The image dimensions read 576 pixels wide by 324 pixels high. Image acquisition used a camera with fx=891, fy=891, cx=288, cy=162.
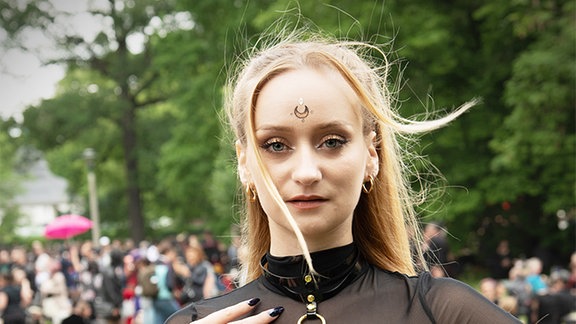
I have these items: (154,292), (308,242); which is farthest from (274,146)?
(154,292)

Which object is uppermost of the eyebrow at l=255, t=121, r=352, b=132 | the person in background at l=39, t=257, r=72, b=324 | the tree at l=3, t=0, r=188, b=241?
the tree at l=3, t=0, r=188, b=241

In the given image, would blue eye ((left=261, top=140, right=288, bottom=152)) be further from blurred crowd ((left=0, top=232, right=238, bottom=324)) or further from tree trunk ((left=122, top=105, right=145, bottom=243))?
tree trunk ((left=122, top=105, right=145, bottom=243))

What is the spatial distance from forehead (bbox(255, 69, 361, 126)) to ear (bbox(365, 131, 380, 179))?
10cm

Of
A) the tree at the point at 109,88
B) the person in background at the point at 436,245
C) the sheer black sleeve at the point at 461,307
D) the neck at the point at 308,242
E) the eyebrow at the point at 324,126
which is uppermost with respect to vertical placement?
the tree at the point at 109,88

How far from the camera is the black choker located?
75.5 inches

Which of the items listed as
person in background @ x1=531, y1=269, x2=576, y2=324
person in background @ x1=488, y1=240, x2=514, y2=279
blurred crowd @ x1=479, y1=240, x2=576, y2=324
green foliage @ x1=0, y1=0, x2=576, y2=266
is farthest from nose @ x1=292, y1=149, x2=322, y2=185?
person in background @ x1=488, y1=240, x2=514, y2=279

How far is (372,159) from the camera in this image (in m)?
2.01

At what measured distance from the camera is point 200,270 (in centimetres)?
1333

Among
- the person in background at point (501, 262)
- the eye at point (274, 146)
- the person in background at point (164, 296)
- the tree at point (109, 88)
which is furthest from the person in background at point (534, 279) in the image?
the tree at point (109, 88)

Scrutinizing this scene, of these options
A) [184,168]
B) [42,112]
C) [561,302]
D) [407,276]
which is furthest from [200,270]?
[42,112]

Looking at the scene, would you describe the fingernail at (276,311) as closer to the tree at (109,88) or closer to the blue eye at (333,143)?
the blue eye at (333,143)

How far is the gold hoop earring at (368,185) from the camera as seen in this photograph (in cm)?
202

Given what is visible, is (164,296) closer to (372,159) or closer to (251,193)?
(251,193)

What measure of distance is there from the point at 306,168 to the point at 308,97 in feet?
0.54
